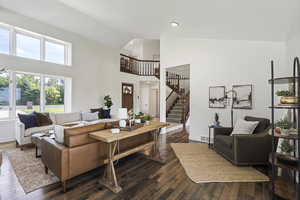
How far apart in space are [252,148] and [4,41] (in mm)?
6977

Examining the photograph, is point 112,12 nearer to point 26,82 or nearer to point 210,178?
point 26,82

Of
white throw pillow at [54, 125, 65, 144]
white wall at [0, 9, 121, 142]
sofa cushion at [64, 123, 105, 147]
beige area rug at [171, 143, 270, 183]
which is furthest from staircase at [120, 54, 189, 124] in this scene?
white throw pillow at [54, 125, 65, 144]

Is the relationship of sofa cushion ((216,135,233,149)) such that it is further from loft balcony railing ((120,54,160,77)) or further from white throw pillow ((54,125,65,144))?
loft balcony railing ((120,54,160,77))

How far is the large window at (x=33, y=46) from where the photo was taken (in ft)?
14.5

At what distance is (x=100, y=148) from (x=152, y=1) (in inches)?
111

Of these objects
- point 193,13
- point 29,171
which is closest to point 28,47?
point 29,171

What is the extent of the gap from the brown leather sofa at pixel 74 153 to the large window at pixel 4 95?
3.30 m

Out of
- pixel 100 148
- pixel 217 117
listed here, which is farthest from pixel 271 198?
pixel 100 148

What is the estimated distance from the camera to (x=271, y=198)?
1917 mm

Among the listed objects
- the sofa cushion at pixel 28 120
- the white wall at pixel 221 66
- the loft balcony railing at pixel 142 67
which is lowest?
the sofa cushion at pixel 28 120

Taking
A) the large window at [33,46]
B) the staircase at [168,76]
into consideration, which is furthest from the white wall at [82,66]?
the staircase at [168,76]

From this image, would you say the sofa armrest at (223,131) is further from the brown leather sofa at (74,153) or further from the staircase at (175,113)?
the staircase at (175,113)

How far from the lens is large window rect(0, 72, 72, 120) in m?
4.46

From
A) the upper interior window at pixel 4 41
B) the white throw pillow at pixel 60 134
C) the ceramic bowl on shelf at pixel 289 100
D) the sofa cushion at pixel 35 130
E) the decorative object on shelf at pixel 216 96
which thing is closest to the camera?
the ceramic bowl on shelf at pixel 289 100
